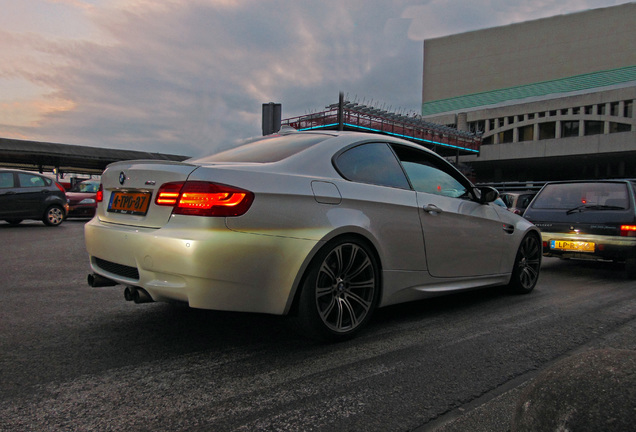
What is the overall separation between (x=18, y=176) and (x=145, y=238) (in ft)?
37.3

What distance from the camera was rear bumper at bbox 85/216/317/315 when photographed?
2.53m

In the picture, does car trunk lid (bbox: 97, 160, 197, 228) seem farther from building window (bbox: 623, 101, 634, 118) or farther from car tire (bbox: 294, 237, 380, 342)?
building window (bbox: 623, 101, 634, 118)

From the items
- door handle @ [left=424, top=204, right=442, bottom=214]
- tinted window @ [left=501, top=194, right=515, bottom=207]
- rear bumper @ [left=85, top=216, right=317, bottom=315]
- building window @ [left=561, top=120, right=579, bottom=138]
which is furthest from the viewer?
building window @ [left=561, top=120, right=579, bottom=138]

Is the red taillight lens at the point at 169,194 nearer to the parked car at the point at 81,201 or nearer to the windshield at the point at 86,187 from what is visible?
the parked car at the point at 81,201

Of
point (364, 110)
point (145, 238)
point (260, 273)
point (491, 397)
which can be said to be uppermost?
point (364, 110)

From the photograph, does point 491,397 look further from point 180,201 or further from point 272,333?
point 180,201

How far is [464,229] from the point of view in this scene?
4027 millimetres

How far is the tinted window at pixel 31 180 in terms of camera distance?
11883 millimetres

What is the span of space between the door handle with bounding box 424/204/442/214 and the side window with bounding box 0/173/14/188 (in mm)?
11841

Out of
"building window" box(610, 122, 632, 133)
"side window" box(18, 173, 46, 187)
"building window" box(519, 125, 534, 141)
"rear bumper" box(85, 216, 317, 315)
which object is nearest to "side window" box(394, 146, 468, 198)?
"rear bumper" box(85, 216, 317, 315)

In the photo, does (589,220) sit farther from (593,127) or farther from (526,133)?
(526,133)

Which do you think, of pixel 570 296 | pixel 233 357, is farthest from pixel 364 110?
pixel 233 357

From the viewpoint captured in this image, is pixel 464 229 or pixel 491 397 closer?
pixel 491 397

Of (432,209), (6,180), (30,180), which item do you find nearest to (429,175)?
(432,209)
